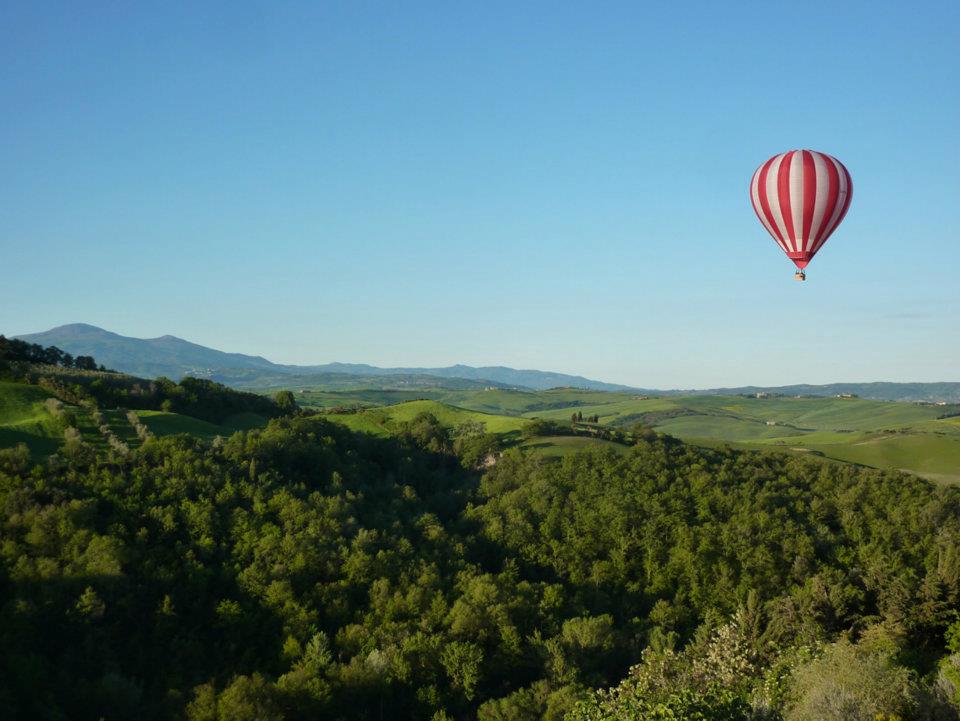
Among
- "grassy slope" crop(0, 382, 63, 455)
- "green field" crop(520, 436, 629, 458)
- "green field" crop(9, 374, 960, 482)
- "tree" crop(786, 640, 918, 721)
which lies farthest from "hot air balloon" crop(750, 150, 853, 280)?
"grassy slope" crop(0, 382, 63, 455)

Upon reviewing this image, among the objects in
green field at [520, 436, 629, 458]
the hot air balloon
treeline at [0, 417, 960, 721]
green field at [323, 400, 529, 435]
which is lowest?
treeline at [0, 417, 960, 721]

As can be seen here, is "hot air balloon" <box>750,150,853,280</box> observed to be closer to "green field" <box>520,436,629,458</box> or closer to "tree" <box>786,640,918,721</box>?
"tree" <box>786,640,918,721</box>

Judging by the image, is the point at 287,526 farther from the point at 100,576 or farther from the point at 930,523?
the point at 930,523

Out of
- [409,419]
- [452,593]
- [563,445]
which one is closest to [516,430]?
[563,445]

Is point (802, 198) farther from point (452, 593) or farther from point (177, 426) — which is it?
point (177, 426)

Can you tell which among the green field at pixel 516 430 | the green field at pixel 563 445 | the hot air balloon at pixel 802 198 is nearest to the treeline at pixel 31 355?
the green field at pixel 516 430

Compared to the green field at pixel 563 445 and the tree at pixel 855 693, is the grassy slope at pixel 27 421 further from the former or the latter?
the tree at pixel 855 693
